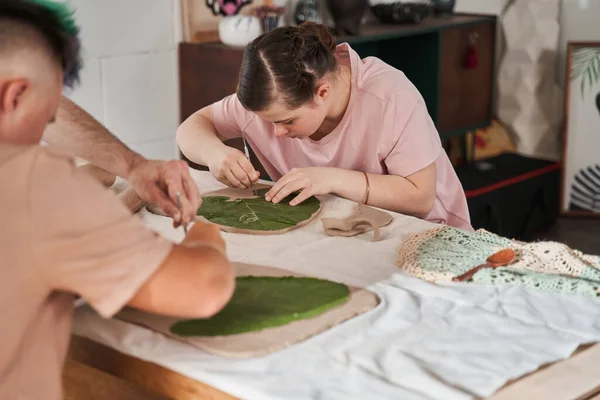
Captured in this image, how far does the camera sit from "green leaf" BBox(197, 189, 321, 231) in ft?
6.25

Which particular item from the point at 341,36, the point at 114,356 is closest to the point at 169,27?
the point at 341,36

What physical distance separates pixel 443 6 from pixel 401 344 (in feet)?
11.5

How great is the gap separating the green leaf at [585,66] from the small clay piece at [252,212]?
8.98 feet

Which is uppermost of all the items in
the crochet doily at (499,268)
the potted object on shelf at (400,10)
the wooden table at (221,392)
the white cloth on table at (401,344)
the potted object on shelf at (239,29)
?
the potted object on shelf at (400,10)

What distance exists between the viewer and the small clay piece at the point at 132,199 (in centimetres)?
200

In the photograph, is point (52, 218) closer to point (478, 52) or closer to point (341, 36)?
point (341, 36)

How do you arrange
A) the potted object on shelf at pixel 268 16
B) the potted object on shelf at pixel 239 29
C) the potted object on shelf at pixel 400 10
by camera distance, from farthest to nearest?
1. the potted object on shelf at pixel 400 10
2. the potted object on shelf at pixel 268 16
3. the potted object on shelf at pixel 239 29

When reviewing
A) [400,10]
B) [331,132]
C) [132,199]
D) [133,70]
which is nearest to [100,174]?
[132,199]

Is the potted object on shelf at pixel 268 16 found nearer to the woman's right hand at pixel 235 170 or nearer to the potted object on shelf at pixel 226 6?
the potted object on shelf at pixel 226 6

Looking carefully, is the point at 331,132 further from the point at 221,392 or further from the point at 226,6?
the point at 226,6

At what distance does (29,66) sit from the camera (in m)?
1.20

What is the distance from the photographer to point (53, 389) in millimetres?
1218

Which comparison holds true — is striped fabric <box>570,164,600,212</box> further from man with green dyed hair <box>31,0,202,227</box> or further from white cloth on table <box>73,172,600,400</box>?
man with green dyed hair <box>31,0,202,227</box>

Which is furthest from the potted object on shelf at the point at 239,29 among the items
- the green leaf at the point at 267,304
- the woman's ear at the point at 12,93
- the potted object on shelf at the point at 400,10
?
the woman's ear at the point at 12,93
